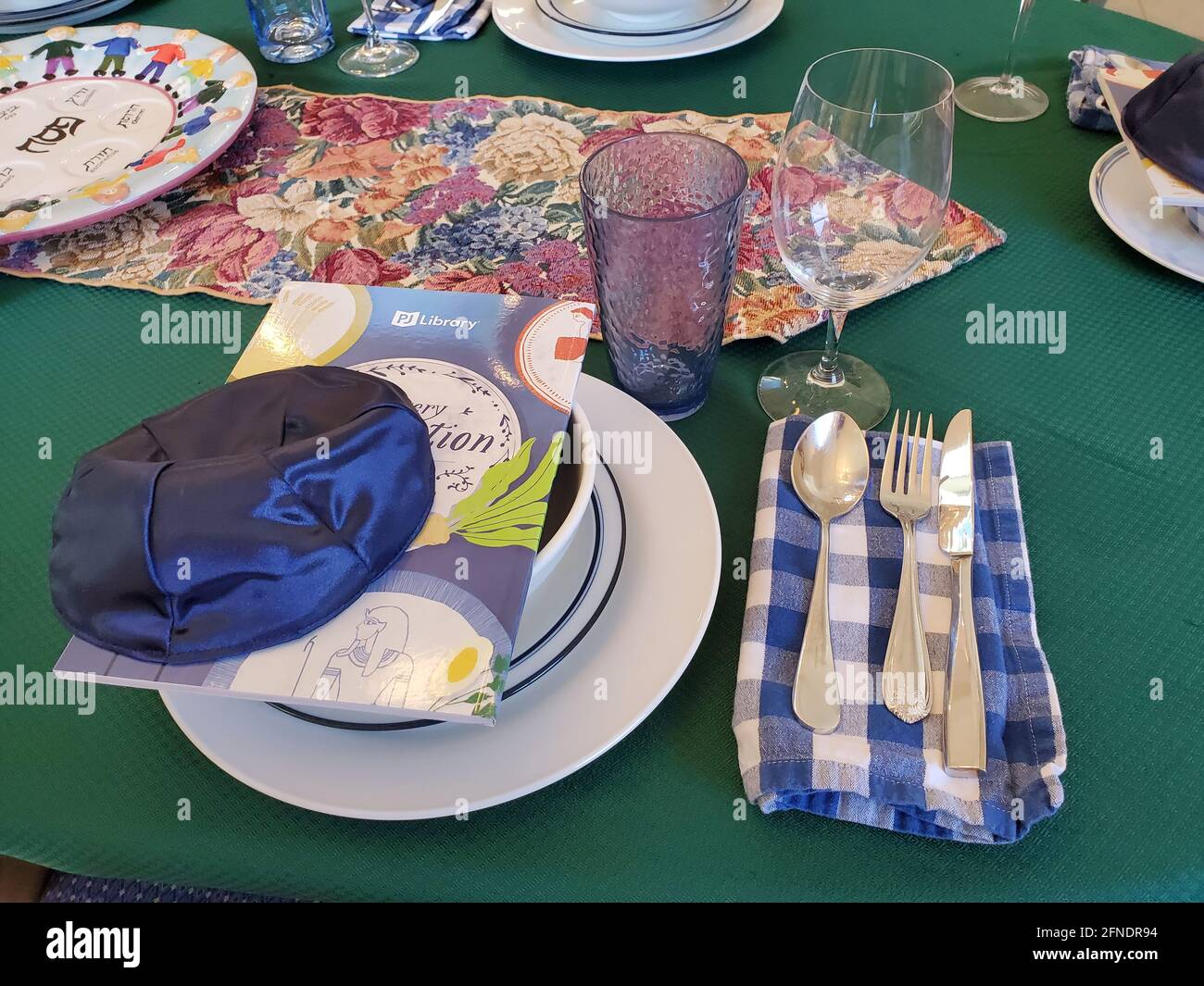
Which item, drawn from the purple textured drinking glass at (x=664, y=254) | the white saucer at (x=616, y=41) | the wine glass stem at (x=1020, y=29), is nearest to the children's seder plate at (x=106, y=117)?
the white saucer at (x=616, y=41)

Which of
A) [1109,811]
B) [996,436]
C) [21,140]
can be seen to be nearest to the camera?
[1109,811]

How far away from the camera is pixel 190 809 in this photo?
39cm

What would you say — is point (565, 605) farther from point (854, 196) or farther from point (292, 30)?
point (292, 30)

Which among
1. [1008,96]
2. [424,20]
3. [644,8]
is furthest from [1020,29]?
[424,20]

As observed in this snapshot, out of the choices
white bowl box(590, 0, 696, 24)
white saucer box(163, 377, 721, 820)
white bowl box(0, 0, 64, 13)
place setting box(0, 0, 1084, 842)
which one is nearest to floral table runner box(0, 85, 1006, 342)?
place setting box(0, 0, 1084, 842)

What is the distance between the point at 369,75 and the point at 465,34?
101 millimetres

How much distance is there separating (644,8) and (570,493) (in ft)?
1.91

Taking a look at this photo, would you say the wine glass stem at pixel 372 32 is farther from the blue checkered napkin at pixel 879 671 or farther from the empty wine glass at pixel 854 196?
the blue checkered napkin at pixel 879 671

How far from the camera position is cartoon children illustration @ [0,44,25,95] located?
821 millimetres

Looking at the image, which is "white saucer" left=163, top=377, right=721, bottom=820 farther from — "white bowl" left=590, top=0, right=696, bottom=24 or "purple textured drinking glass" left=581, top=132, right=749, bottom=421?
"white bowl" left=590, top=0, right=696, bottom=24

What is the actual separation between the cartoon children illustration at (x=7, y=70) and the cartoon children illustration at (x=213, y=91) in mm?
165

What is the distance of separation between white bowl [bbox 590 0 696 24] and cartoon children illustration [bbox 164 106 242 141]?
329 millimetres

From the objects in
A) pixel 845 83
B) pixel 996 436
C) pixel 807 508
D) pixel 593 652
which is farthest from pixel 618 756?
pixel 845 83
